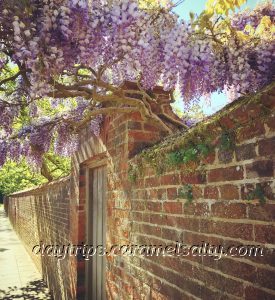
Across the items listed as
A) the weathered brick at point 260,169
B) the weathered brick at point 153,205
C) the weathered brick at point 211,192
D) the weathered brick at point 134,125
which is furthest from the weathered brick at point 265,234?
the weathered brick at point 134,125

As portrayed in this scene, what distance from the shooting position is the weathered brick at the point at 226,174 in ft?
5.61

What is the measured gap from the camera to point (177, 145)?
2258mm

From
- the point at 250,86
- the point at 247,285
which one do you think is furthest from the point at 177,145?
the point at 247,285

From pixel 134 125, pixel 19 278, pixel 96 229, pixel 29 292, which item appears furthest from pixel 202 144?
pixel 19 278

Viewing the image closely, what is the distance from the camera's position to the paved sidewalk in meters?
7.55

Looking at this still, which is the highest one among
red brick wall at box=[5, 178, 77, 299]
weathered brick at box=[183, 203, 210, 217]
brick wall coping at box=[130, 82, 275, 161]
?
brick wall coping at box=[130, 82, 275, 161]

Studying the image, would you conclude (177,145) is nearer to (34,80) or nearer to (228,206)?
(228,206)

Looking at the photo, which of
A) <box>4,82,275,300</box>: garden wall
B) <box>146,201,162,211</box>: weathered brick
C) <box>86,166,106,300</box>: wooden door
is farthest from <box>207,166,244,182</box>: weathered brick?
<box>86,166,106,300</box>: wooden door

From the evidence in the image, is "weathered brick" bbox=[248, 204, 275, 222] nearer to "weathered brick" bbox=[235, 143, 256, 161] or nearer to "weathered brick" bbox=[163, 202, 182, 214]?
"weathered brick" bbox=[235, 143, 256, 161]

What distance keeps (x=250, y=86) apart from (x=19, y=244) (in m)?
14.2

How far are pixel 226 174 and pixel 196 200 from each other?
33cm

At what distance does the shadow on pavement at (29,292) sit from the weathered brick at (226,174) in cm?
653

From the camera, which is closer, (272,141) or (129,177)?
(272,141)

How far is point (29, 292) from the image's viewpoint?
7.75 m
